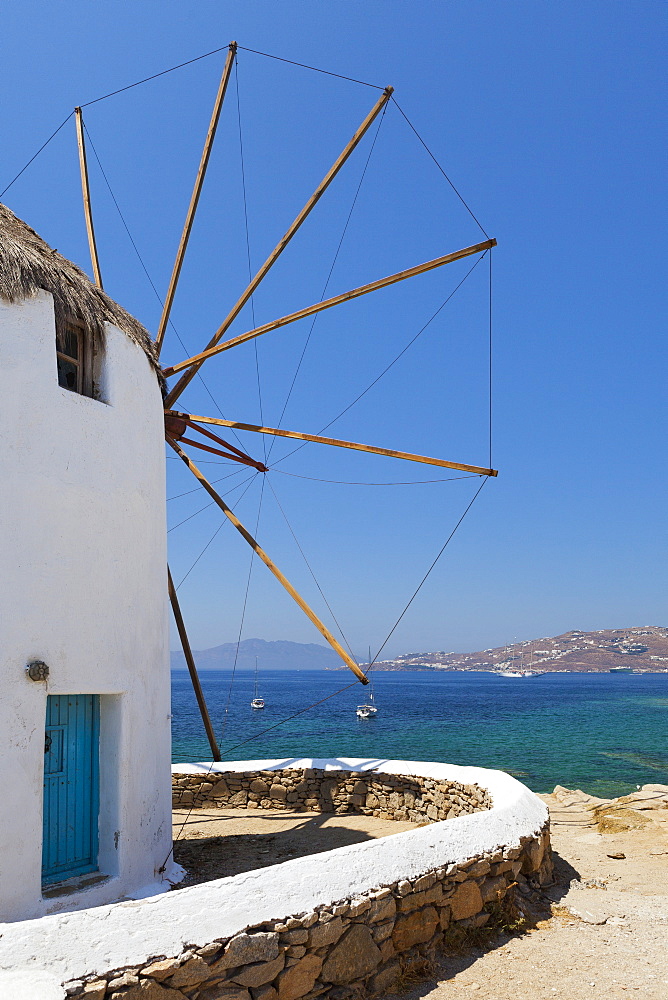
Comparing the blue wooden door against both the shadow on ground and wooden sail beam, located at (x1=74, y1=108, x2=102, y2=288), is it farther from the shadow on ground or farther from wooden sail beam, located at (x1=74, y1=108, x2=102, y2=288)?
wooden sail beam, located at (x1=74, y1=108, x2=102, y2=288)

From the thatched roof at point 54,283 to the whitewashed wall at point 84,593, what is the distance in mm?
134

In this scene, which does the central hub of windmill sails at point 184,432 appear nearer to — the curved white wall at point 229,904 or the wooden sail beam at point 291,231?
the wooden sail beam at point 291,231

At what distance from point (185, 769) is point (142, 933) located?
8.01 metres

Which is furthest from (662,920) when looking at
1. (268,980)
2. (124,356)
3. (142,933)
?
(124,356)

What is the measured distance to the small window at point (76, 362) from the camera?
7219mm

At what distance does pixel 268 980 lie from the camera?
4742mm

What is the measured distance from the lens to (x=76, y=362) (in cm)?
727

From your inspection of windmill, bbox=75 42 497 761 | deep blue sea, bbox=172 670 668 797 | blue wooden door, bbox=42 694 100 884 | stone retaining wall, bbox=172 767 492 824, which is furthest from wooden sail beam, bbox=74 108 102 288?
deep blue sea, bbox=172 670 668 797

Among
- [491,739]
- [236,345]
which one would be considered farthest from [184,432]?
[491,739]

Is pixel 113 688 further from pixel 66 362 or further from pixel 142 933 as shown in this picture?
pixel 66 362

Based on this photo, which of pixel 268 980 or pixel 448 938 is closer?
pixel 268 980

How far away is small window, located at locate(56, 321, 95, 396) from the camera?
7219 millimetres

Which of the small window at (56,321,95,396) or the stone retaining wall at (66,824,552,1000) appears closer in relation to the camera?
the stone retaining wall at (66,824,552,1000)

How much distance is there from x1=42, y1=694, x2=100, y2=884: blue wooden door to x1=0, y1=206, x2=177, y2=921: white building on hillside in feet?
0.04
